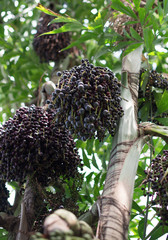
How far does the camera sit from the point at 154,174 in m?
1.19

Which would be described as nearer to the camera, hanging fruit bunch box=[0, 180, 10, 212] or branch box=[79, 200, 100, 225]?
branch box=[79, 200, 100, 225]

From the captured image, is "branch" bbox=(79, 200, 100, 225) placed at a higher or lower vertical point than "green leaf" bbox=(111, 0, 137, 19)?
lower

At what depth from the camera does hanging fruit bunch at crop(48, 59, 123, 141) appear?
1.19m

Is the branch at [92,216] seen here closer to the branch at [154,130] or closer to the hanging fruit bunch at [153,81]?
the branch at [154,130]

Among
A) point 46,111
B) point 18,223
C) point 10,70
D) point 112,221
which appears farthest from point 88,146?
point 10,70

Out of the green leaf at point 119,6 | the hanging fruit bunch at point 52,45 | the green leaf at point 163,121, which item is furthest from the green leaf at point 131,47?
the hanging fruit bunch at point 52,45

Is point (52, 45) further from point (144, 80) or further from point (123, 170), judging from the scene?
point (123, 170)

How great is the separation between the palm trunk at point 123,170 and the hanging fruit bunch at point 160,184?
9 cm

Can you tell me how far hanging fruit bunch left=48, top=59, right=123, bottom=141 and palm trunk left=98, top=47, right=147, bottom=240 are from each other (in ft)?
0.19

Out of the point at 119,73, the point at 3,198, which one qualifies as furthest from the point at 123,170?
the point at 119,73

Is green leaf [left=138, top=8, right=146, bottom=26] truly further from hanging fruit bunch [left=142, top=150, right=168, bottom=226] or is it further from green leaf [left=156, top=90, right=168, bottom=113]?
hanging fruit bunch [left=142, top=150, right=168, bottom=226]

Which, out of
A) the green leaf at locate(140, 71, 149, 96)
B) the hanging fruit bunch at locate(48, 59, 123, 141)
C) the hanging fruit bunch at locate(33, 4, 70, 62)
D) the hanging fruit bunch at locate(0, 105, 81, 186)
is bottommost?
the hanging fruit bunch at locate(0, 105, 81, 186)

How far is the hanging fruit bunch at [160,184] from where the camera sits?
3.51ft

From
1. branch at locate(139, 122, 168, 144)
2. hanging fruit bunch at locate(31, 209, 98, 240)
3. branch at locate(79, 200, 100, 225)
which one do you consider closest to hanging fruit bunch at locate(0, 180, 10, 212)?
branch at locate(79, 200, 100, 225)
